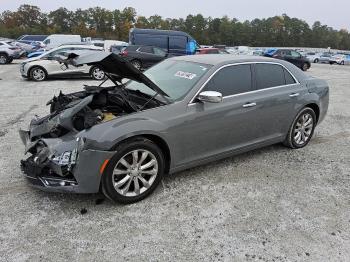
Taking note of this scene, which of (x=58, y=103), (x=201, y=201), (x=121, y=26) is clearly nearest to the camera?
(x=201, y=201)


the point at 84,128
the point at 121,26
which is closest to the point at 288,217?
the point at 84,128

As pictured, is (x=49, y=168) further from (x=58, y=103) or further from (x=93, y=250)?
(x=58, y=103)

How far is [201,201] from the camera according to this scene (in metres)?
3.71

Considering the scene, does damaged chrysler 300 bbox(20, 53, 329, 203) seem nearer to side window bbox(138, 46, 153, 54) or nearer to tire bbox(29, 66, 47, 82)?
tire bbox(29, 66, 47, 82)

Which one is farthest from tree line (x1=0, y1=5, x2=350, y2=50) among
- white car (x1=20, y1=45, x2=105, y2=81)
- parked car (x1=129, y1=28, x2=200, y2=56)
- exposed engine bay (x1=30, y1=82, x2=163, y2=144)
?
exposed engine bay (x1=30, y1=82, x2=163, y2=144)

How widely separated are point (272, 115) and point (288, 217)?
171 centimetres

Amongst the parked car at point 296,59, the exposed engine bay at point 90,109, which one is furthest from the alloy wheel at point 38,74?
the parked car at point 296,59

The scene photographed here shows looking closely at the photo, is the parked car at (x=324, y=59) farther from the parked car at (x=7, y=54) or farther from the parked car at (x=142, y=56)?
the parked car at (x=7, y=54)

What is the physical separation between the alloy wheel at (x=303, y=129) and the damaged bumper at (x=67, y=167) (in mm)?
3240

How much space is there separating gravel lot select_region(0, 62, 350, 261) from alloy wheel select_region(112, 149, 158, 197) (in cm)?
18

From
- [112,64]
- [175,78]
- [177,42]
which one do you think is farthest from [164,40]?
[112,64]

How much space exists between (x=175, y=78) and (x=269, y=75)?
4.75 feet

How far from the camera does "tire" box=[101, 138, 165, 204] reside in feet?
11.1

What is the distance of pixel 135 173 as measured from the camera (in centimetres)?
356
